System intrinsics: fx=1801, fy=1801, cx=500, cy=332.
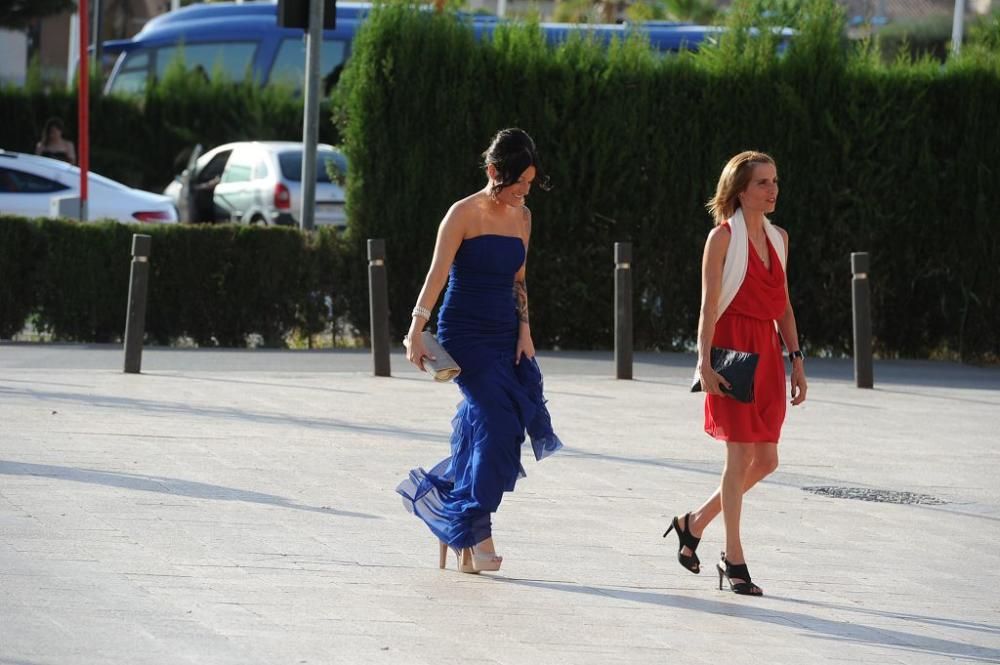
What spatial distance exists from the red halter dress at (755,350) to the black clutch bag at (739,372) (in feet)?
0.16

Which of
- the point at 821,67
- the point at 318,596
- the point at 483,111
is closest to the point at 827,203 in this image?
the point at 821,67

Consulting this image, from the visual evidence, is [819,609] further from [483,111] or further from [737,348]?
[483,111]

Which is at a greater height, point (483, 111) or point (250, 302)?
point (483, 111)

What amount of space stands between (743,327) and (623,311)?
7467 mm

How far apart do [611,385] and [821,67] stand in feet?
16.1

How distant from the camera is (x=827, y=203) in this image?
56.1 feet

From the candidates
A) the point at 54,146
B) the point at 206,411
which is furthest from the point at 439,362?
the point at 54,146

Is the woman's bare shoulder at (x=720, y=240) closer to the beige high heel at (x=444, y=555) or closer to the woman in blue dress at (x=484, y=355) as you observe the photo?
the woman in blue dress at (x=484, y=355)

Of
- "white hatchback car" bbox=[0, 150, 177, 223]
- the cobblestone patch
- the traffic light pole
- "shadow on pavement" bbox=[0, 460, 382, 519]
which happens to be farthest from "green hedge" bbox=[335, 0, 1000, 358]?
"shadow on pavement" bbox=[0, 460, 382, 519]

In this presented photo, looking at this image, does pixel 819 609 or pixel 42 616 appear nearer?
pixel 42 616

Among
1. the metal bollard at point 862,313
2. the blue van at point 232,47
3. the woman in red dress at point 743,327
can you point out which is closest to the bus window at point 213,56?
the blue van at point 232,47

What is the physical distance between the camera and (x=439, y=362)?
679 centimetres

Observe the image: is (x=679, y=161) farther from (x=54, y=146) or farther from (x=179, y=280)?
(x=54, y=146)

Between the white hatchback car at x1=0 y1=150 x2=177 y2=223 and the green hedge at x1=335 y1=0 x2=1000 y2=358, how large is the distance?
5.19 meters
